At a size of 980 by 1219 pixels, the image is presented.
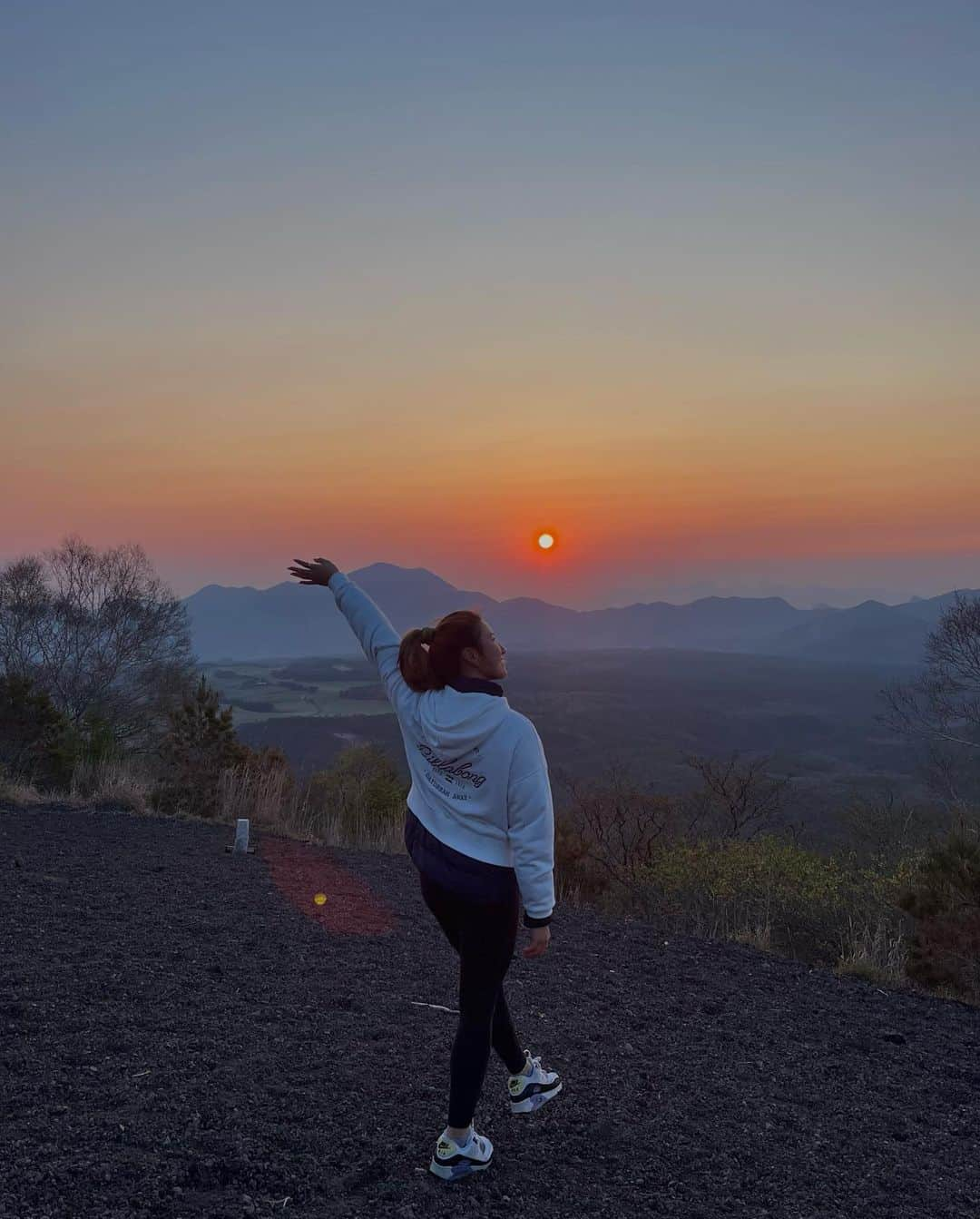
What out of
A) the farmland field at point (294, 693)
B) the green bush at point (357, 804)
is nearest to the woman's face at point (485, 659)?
the green bush at point (357, 804)

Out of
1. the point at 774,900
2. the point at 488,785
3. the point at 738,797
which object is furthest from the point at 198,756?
the point at 488,785

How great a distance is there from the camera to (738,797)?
606 inches

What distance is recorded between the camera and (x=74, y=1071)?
3.69m

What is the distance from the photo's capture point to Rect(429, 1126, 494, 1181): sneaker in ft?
10.0

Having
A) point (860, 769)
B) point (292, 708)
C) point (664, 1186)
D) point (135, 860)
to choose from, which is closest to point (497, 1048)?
point (664, 1186)

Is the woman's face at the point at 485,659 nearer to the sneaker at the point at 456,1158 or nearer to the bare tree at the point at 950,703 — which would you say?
the sneaker at the point at 456,1158

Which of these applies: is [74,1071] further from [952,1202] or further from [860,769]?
[860,769]

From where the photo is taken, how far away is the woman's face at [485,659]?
298 cm

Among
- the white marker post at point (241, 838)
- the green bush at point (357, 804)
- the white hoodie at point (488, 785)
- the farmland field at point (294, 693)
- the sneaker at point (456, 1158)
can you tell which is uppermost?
the white hoodie at point (488, 785)

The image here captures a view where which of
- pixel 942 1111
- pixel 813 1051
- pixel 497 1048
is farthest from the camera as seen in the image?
pixel 813 1051

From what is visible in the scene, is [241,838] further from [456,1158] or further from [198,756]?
[456,1158]

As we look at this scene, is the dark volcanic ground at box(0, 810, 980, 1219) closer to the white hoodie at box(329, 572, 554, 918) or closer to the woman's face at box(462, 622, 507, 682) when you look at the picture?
the white hoodie at box(329, 572, 554, 918)

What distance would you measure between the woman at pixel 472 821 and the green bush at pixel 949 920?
407cm

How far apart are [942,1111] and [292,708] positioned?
5199 centimetres
